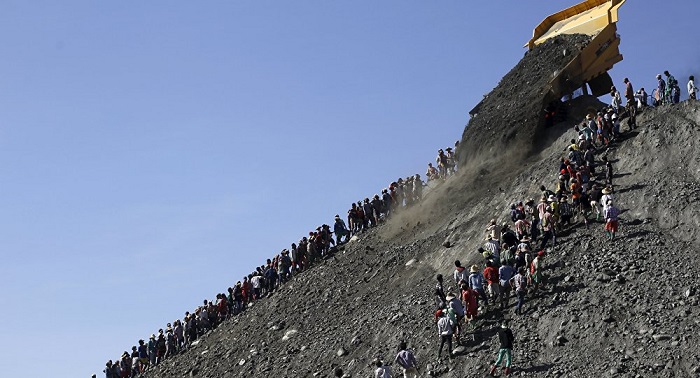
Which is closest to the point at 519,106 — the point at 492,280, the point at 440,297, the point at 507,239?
the point at 507,239

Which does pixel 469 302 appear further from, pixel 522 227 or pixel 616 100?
pixel 616 100

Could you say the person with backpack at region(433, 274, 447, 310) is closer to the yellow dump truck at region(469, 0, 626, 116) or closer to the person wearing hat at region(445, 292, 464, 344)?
the person wearing hat at region(445, 292, 464, 344)

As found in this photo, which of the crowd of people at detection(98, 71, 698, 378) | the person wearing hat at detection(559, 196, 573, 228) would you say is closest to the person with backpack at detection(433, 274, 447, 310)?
the crowd of people at detection(98, 71, 698, 378)

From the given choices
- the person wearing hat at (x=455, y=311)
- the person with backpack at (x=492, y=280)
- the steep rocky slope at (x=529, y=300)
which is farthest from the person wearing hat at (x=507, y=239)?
the person wearing hat at (x=455, y=311)

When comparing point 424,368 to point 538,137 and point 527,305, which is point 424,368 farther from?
point 538,137

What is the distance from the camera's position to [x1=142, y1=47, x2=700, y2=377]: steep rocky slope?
28.6 metres

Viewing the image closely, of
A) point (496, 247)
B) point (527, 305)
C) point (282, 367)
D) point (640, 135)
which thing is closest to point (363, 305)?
point (282, 367)

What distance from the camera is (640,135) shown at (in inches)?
1626

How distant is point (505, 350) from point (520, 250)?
204 inches

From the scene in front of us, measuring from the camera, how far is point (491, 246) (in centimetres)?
3494

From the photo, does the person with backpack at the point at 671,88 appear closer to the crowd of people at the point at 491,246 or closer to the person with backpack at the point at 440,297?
the crowd of people at the point at 491,246

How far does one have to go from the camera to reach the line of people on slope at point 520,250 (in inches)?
1231

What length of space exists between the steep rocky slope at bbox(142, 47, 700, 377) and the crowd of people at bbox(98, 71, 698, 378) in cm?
69

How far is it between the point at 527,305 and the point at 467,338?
2.21m
